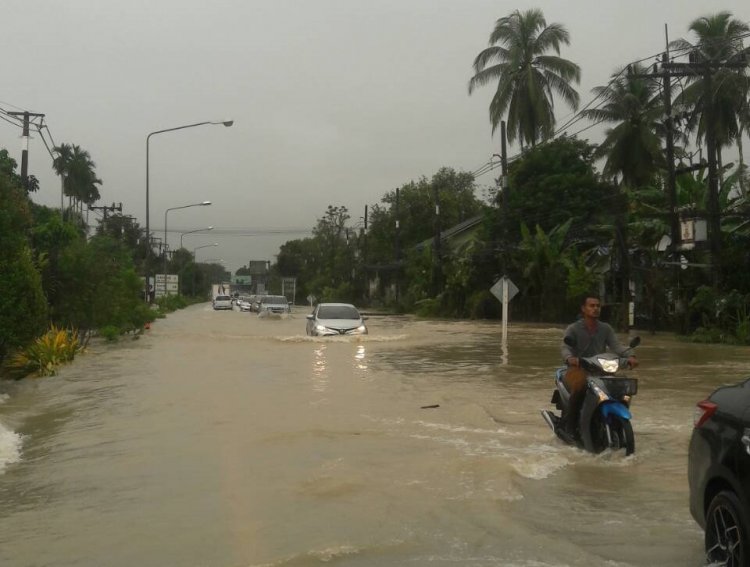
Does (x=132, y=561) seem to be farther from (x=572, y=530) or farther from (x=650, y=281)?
(x=650, y=281)

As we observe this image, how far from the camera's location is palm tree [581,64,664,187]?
43438 millimetres

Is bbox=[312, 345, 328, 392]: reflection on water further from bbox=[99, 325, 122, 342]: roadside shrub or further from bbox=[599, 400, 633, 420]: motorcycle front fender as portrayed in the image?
bbox=[99, 325, 122, 342]: roadside shrub

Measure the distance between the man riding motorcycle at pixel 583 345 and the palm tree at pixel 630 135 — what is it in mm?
36493

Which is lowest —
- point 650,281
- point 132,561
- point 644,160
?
point 132,561

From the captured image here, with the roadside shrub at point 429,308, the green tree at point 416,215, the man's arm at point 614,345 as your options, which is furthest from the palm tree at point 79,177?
the man's arm at point 614,345

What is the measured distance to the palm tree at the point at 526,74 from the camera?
43250 mm

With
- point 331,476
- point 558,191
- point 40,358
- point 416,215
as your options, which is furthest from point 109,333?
point 416,215

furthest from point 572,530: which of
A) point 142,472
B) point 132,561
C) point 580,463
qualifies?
point 142,472

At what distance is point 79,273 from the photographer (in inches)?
805

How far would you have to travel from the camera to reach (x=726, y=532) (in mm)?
4414

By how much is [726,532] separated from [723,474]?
0.96ft

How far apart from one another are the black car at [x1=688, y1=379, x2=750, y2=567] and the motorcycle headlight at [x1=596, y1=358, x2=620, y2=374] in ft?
9.99

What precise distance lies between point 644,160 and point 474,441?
37.4 meters

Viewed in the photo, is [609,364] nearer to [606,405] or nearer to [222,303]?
[606,405]
